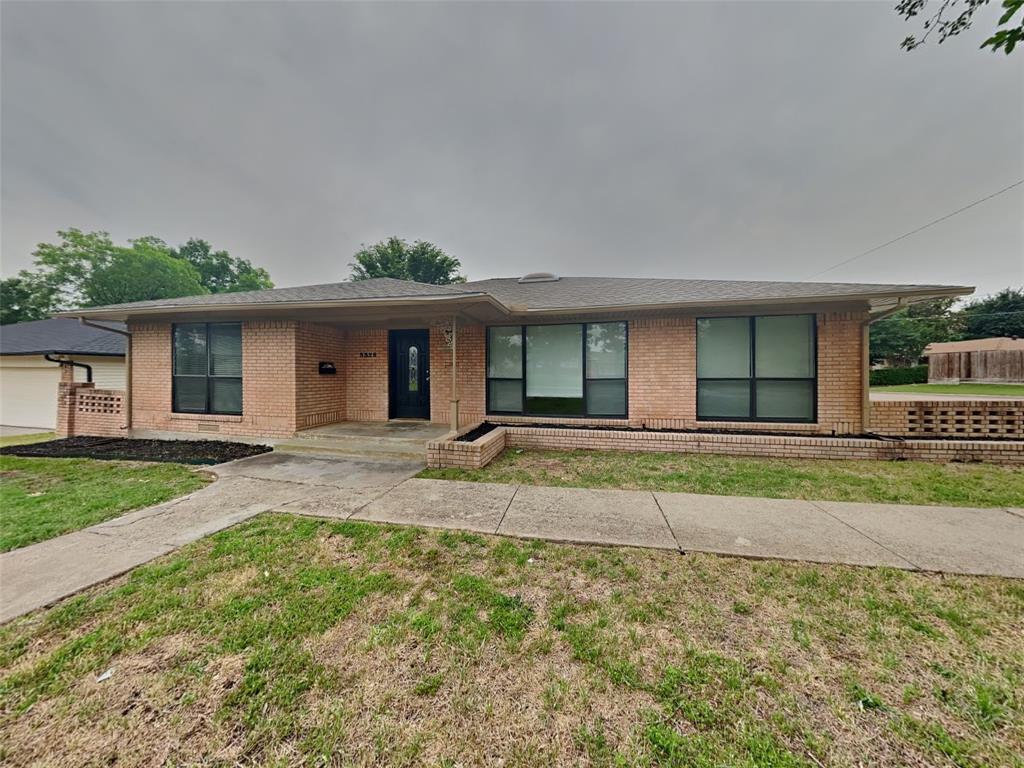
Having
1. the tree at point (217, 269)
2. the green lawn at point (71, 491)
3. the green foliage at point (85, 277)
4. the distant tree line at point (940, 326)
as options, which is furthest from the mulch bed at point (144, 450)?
the distant tree line at point (940, 326)

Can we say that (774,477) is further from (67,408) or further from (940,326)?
(940,326)

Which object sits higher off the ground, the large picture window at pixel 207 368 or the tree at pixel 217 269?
the tree at pixel 217 269

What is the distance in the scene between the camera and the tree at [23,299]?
2400 cm

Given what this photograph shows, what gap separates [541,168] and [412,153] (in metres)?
5.13

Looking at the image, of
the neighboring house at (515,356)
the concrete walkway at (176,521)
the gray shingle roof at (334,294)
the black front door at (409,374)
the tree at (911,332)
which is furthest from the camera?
the tree at (911,332)

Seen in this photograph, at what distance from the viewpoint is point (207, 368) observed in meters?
7.55

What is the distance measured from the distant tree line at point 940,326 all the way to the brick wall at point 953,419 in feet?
89.3

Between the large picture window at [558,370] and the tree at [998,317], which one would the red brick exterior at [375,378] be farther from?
the tree at [998,317]

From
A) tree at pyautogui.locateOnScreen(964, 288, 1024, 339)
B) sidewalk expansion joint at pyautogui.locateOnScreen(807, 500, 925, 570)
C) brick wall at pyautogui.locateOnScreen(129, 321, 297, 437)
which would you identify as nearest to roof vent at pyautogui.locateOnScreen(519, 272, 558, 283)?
brick wall at pyautogui.locateOnScreen(129, 321, 297, 437)

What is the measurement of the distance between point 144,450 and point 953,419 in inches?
567

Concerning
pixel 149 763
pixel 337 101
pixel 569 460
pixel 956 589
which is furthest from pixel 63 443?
pixel 956 589

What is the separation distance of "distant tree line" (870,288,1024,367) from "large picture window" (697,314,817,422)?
94.0ft

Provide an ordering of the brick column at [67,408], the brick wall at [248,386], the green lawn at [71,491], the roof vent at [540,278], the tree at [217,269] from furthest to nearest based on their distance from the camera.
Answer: the tree at [217,269]
the roof vent at [540,278]
the brick column at [67,408]
the brick wall at [248,386]
the green lawn at [71,491]

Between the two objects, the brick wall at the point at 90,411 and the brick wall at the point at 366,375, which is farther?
the brick wall at the point at 366,375
